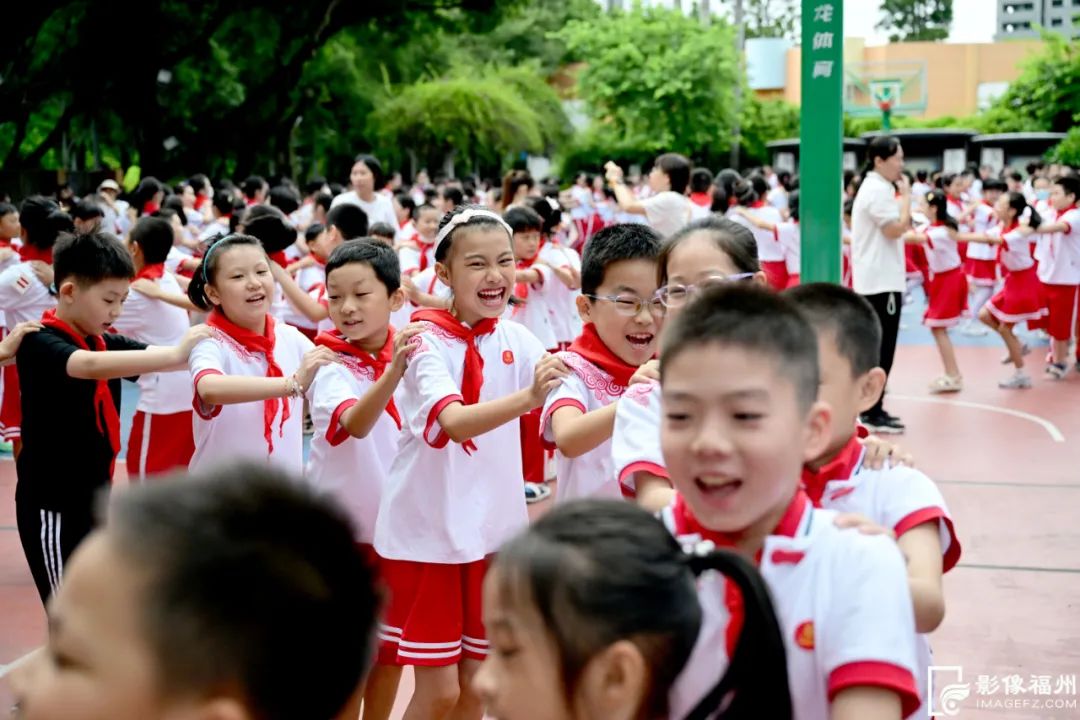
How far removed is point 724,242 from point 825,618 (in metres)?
1.12

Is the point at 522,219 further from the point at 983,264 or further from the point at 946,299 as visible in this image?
the point at 983,264

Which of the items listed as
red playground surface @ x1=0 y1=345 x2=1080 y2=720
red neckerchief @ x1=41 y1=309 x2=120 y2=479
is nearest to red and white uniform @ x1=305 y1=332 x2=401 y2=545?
red neckerchief @ x1=41 y1=309 x2=120 y2=479

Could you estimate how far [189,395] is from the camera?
525 cm

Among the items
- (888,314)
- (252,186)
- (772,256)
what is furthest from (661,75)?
(888,314)

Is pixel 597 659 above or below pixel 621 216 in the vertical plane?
above

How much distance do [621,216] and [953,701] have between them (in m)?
10.7

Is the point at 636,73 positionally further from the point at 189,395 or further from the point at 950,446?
the point at 189,395

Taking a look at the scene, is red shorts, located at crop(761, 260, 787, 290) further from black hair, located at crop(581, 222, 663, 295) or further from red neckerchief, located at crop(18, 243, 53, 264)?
black hair, located at crop(581, 222, 663, 295)

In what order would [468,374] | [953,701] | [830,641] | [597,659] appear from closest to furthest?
[597,659] < [830,641] < [468,374] < [953,701]

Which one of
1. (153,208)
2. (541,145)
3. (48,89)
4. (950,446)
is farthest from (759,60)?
(950,446)

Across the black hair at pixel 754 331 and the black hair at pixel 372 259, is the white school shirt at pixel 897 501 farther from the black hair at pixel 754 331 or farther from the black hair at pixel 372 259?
the black hair at pixel 372 259

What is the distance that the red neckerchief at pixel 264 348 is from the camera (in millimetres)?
4039

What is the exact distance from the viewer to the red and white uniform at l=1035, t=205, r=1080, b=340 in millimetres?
10398

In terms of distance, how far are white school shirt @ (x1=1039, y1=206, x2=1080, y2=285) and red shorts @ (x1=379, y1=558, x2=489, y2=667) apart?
329 inches
